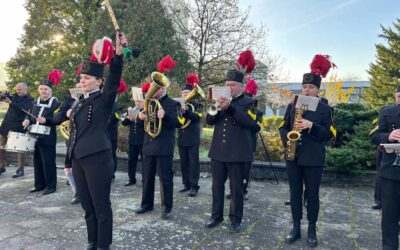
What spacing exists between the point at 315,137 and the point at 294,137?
12.6 inches

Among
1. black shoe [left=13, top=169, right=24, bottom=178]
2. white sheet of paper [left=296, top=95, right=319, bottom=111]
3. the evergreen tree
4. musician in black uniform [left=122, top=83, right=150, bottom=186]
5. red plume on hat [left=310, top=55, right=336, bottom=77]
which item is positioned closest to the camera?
white sheet of paper [left=296, top=95, right=319, bottom=111]

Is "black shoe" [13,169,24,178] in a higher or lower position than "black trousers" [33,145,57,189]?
lower

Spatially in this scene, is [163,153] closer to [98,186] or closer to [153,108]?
[153,108]

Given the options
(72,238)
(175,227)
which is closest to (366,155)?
(175,227)

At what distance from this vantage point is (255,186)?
321 inches

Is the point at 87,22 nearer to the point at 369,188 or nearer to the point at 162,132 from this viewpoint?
the point at 162,132

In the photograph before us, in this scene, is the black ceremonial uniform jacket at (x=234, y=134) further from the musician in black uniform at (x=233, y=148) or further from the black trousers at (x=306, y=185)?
the black trousers at (x=306, y=185)

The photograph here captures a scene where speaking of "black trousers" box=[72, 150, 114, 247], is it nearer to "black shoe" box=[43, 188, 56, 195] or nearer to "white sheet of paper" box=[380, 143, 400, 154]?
"white sheet of paper" box=[380, 143, 400, 154]

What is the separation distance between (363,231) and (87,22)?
18.0m

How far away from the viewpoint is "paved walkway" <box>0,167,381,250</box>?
4.48 meters

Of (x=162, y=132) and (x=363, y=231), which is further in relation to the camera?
(x=162, y=132)

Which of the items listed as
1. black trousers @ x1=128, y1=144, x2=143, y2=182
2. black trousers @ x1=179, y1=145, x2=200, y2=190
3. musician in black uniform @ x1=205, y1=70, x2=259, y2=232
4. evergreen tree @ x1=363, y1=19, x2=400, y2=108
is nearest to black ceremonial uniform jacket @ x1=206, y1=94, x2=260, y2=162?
musician in black uniform @ x1=205, y1=70, x2=259, y2=232

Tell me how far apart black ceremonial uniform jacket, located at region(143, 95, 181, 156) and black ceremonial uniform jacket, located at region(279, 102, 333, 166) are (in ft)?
6.22

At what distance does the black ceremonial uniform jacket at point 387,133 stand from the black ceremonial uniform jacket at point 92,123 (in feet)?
11.1
